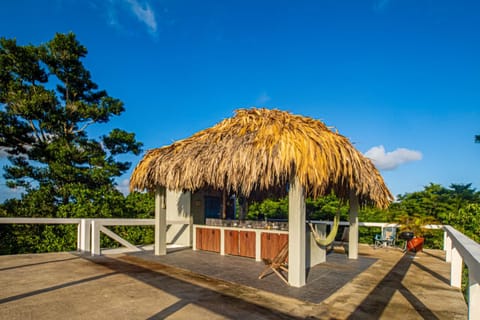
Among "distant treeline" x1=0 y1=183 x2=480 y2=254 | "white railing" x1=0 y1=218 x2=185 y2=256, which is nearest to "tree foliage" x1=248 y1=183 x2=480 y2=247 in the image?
"distant treeline" x1=0 y1=183 x2=480 y2=254

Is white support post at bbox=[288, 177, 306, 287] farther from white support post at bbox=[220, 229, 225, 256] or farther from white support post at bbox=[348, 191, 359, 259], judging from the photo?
white support post at bbox=[348, 191, 359, 259]

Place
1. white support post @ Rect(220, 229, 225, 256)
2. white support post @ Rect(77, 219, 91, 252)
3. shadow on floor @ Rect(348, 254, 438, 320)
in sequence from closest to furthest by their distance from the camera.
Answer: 1. shadow on floor @ Rect(348, 254, 438, 320)
2. white support post @ Rect(220, 229, 225, 256)
3. white support post @ Rect(77, 219, 91, 252)

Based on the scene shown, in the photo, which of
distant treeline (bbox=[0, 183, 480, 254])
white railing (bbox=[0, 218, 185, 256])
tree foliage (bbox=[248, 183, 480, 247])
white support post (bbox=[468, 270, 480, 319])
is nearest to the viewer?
white support post (bbox=[468, 270, 480, 319])

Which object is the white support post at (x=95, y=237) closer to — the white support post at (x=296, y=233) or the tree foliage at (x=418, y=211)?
the white support post at (x=296, y=233)

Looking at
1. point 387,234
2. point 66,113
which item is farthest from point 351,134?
point 66,113

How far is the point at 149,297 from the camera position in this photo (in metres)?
4.47

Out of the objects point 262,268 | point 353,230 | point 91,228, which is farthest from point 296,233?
point 91,228

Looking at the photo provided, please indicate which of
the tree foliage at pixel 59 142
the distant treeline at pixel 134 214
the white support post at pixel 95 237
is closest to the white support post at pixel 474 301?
the white support post at pixel 95 237

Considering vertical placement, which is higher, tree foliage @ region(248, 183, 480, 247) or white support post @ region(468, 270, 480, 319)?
white support post @ region(468, 270, 480, 319)

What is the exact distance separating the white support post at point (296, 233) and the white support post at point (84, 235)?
6.07 metres

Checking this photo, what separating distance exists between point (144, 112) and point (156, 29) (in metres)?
6.75

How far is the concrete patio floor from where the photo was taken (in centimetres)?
392

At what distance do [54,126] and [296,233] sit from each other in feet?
40.4

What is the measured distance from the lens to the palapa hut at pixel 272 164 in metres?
5.07
